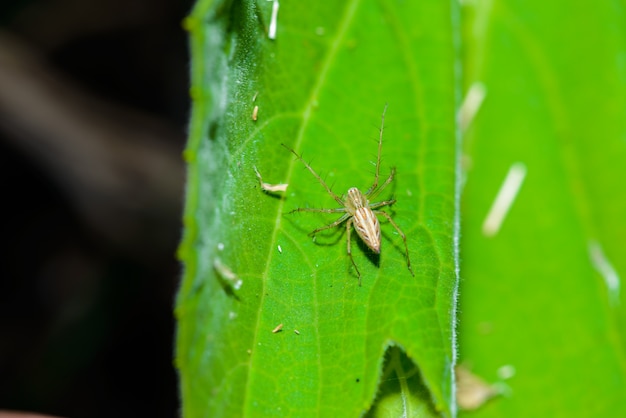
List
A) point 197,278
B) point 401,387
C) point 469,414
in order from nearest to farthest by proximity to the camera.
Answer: point 401,387 < point 197,278 < point 469,414

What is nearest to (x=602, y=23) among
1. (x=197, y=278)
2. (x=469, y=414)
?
(x=469, y=414)

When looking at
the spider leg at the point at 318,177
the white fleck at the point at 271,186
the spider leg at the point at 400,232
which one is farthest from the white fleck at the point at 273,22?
the spider leg at the point at 400,232

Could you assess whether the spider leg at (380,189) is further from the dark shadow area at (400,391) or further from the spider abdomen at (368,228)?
the dark shadow area at (400,391)

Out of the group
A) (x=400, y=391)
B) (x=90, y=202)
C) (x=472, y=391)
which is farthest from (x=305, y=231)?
(x=90, y=202)

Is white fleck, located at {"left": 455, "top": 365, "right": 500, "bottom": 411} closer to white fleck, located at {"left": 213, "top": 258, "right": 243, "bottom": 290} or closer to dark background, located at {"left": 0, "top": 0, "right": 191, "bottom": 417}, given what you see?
white fleck, located at {"left": 213, "top": 258, "right": 243, "bottom": 290}

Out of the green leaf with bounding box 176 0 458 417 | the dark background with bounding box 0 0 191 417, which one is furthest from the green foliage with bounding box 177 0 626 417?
the dark background with bounding box 0 0 191 417

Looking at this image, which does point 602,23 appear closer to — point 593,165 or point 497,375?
point 593,165

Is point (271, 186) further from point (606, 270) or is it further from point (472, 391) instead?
point (606, 270)
